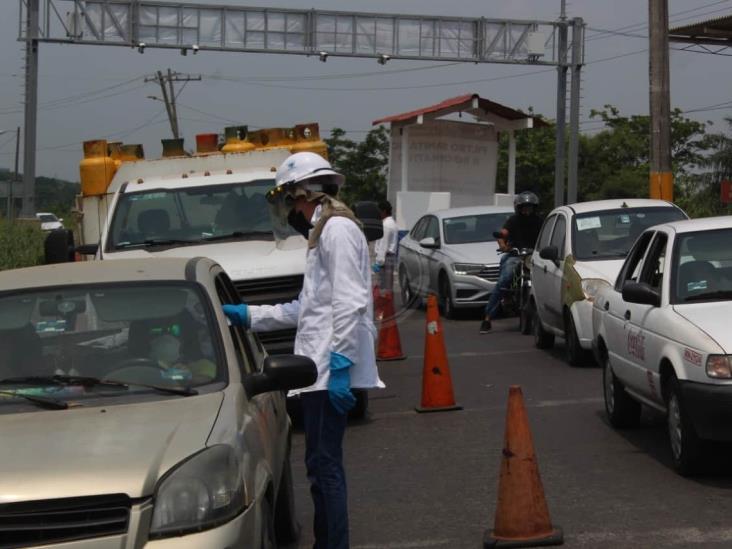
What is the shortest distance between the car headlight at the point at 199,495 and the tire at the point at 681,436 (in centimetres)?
390

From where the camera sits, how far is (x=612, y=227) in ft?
46.8

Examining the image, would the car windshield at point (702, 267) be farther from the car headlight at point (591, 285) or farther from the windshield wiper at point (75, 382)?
the windshield wiper at point (75, 382)

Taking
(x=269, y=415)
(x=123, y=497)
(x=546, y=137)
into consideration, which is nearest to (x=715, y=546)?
(x=269, y=415)

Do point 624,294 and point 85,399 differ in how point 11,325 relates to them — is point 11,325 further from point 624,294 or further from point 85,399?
point 624,294

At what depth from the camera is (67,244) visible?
500 inches

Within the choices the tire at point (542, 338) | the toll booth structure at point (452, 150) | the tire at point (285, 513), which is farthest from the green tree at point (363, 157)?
the tire at point (285, 513)

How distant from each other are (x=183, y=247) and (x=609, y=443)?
4.37m

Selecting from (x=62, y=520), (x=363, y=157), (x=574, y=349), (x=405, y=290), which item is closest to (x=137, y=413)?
(x=62, y=520)

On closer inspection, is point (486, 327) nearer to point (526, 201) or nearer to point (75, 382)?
point (526, 201)

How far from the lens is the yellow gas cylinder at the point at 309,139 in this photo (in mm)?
14023

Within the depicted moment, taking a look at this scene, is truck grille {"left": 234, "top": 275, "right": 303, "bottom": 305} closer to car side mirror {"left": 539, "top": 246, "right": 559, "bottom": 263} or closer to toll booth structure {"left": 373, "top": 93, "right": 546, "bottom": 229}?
car side mirror {"left": 539, "top": 246, "right": 559, "bottom": 263}

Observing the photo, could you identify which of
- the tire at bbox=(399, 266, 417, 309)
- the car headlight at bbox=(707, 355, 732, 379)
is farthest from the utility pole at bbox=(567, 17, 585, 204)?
the car headlight at bbox=(707, 355, 732, 379)

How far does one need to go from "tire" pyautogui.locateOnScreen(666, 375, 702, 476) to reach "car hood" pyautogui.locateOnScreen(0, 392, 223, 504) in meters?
3.61

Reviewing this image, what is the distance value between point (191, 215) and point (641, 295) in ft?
16.6
